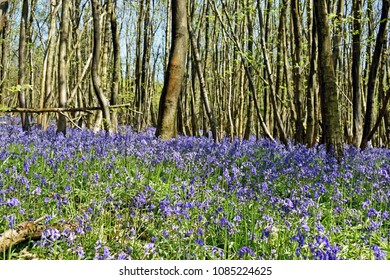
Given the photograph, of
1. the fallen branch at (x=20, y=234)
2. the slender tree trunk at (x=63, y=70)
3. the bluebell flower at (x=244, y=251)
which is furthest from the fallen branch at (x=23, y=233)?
the slender tree trunk at (x=63, y=70)

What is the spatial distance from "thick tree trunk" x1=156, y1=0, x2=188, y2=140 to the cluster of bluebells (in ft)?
4.35

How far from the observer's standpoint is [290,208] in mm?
3809

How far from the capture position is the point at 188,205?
12.1ft

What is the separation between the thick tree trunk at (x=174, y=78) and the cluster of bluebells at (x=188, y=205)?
133cm

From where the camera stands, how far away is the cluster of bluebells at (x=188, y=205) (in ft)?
10.4

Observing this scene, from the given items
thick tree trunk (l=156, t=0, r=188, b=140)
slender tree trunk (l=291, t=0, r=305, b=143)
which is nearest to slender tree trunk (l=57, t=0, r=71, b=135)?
thick tree trunk (l=156, t=0, r=188, b=140)

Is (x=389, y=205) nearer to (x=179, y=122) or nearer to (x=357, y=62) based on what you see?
(x=357, y=62)

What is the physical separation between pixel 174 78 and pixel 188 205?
4781 mm

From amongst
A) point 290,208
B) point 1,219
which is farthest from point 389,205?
point 1,219

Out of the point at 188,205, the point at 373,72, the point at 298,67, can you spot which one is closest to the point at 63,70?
the point at 298,67

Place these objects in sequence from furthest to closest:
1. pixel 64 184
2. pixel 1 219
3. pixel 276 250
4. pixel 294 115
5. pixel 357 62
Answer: pixel 294 115
pixel 357 62
pixel 64 184
pixel 1 219
pixel 276 250

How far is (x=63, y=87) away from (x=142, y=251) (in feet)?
26.0

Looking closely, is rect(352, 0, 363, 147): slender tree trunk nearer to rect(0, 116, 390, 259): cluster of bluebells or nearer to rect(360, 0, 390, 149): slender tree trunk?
rect(360, 0, 390, 149): slender tree trunk

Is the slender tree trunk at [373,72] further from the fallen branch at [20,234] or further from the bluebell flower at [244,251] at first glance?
the fallen branch at [20,234]
